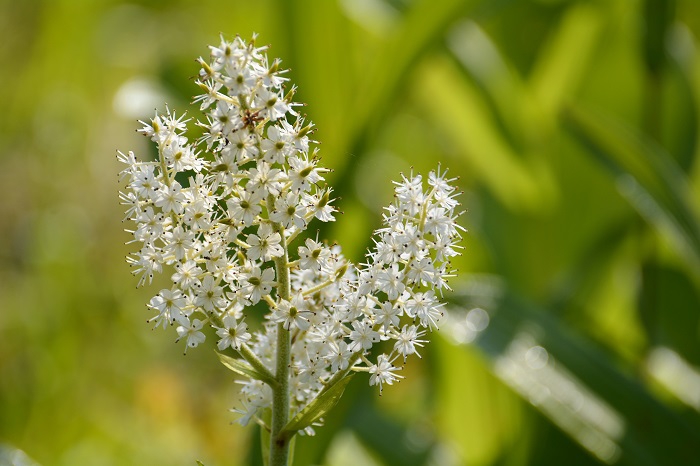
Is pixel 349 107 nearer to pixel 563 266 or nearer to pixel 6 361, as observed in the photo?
pixel 563 266

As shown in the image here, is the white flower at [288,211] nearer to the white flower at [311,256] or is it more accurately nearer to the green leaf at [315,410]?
the white flower at [311,256]

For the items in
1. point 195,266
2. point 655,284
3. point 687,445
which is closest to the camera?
point 195,266

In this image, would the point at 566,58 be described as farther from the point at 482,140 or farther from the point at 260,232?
the point at 260,232

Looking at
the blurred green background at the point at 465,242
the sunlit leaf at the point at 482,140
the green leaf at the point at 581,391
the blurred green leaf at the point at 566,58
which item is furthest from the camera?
the blurred green leaf at the point at 566,58

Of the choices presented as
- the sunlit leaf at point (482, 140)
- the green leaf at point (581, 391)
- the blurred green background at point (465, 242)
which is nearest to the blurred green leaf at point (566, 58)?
the blurred green background at point (465, 242)

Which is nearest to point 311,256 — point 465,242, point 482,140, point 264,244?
point 264,244

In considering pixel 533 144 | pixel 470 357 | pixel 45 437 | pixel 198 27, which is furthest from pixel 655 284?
pixel 198 27

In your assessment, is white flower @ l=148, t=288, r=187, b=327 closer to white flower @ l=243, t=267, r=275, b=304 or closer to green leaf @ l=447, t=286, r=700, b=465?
white flower @ l=243, t=267, r=275, b=304
